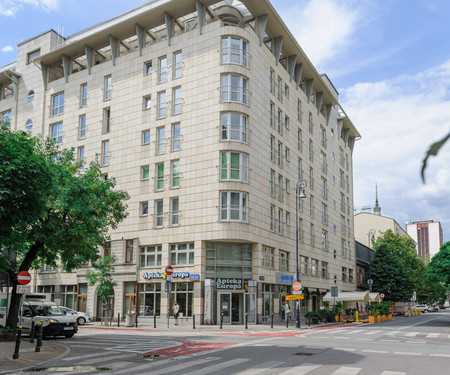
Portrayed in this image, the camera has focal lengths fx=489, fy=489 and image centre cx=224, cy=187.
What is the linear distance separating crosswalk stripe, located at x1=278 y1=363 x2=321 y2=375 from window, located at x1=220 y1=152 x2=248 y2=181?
2488cm

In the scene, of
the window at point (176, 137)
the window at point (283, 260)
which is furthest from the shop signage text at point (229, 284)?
the window at point (176, 137)

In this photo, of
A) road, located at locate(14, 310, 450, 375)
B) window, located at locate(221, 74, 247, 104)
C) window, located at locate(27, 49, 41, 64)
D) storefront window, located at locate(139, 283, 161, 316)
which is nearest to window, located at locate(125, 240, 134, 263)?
storefront window, located at locate(139, 283, 161, 316)

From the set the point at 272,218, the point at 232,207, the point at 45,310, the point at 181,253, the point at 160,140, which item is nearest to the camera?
the point at 45,310

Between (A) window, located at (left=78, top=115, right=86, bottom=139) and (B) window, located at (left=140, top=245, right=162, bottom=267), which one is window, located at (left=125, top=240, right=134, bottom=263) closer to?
(B) window, located at (left=140, top=245, right=162, bottom=267)

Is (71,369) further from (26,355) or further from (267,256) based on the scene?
(267,256)

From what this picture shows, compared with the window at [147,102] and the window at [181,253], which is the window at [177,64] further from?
the window at [181,253]

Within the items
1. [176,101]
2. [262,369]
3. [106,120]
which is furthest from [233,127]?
[262,369]

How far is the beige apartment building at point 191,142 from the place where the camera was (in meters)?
37.2

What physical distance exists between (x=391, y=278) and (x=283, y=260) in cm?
2932

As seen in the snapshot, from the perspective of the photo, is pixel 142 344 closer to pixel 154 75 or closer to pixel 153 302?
pixel 153 302

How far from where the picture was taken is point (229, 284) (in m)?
36.8

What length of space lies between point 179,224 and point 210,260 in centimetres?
389

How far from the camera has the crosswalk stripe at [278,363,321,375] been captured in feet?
37.7

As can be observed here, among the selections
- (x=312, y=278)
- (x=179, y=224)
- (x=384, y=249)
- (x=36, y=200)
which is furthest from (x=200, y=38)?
(x=384, y=249)
